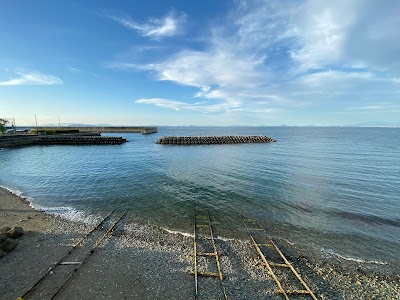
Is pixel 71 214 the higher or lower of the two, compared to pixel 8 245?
lower

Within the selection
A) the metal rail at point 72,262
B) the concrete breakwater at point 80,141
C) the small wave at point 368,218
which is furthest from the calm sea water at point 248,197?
the concrete breakwater at point 80,141

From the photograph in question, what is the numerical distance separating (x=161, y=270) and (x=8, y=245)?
26.1ft

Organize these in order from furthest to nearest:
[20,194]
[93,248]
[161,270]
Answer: [20,194], [93,248], [161,270]

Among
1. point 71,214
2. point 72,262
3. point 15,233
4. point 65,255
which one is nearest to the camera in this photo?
point 72,262

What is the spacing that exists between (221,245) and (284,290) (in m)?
4.11

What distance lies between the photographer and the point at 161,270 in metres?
9.81

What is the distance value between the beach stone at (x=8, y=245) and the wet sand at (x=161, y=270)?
25 centimetres

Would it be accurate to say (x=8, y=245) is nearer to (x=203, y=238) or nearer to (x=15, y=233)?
(x=15, y=233)

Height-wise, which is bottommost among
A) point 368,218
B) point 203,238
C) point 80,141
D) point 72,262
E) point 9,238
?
point 368,218

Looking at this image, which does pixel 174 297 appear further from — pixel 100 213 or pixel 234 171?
pixel 234 171

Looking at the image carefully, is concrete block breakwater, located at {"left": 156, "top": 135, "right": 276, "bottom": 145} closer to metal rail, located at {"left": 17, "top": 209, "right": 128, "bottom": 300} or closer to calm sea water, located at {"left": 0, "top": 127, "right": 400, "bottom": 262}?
calm sea water, located at {"left": 0, "top": 127, "right": 400, "bottom": 262}

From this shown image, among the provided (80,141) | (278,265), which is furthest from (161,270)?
(80,141)

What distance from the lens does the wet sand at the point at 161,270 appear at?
8.52 metres

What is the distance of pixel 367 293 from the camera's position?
8.99 meters
